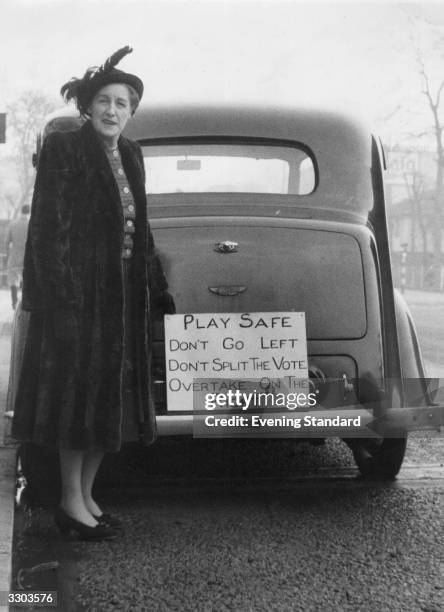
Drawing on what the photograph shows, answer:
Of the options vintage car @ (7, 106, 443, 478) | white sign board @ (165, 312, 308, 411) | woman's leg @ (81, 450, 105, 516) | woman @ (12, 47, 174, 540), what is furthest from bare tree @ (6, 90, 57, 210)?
woman's leg @ (81, 450, 105, 516)

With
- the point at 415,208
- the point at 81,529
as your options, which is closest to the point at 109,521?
the point at 81,529

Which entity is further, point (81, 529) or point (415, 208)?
point (415, 208)

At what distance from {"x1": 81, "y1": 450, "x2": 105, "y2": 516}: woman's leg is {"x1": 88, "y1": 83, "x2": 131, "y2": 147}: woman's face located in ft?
3.95

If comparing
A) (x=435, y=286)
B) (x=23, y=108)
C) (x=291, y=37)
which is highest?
(x=291, y=37)

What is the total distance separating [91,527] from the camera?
10.5 feet

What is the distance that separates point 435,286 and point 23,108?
1016 inches

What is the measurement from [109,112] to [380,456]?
2.16 metres

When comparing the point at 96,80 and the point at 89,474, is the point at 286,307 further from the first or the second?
the point at 96,80

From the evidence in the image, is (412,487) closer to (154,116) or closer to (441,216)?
(154,116)

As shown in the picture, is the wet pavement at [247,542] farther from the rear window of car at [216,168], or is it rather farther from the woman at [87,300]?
the rear window of car at [216,168]

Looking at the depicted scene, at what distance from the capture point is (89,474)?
3289 millimetres

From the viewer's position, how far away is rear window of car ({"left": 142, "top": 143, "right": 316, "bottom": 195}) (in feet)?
12.7

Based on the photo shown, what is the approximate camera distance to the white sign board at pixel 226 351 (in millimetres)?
3350

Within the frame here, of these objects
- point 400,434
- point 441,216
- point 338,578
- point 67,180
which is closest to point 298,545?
point 338,578
